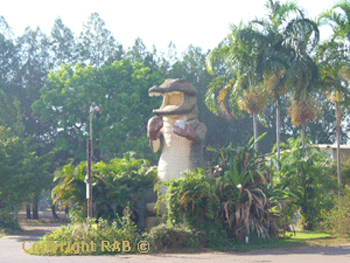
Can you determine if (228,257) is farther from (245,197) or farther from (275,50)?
(275,50)

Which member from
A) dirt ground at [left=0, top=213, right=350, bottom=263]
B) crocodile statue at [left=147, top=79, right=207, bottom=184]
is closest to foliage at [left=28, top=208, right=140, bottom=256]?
dirt ground at [left=0, top=213, right=350, bottom=263]

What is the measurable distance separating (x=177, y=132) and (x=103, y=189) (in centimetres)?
349

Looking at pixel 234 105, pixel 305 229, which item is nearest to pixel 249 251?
pixel 305 229

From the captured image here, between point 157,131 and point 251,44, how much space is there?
6.56 meters

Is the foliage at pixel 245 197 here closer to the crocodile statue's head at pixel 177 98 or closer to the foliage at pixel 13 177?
the crocodile statue's head at pixel 177 98

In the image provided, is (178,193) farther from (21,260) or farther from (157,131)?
(21,260)

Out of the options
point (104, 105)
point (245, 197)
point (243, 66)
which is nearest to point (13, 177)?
point (104, 105)

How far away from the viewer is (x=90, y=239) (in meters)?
13.4

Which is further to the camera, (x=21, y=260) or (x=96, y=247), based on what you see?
(x=96, y=247)

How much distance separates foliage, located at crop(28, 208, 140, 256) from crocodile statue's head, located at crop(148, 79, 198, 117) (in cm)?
419

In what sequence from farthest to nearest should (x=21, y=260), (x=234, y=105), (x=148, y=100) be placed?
(x=148, y=100)
(x=234, y=105)
(x=21, y=260)

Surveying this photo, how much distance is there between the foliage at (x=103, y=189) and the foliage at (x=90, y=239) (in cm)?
215

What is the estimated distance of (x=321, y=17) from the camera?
780 inches

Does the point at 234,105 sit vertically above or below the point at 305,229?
above
